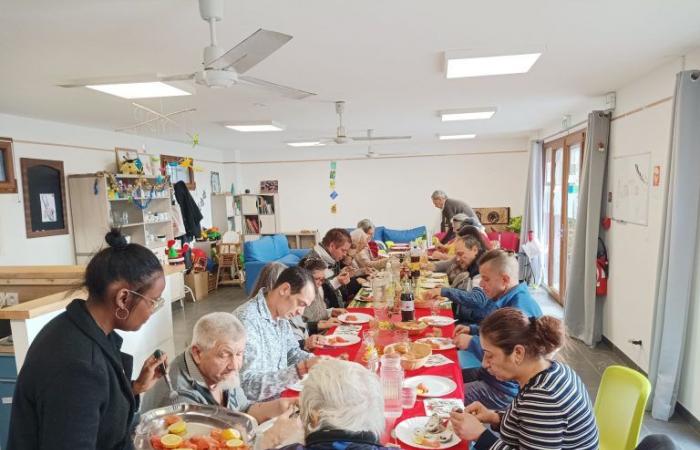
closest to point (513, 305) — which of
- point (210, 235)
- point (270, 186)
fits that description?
point (210, 235)

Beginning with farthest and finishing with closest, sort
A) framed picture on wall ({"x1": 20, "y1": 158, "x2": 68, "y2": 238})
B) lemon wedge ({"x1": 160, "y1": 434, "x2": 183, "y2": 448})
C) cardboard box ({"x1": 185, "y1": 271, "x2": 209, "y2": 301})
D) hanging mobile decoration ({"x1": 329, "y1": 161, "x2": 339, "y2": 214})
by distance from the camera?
1. hanging mobile decoration ({"x1": 329, "y1": 161, "x2": 339, "y2": 214})
2. cardboard box ({"x1": 185, "y1": 271, "x2": 209, "y2": 301})
3. framed picture on wall ({"x1": 20, "y1": 158, "x2": 68, "y2": 238})
4. lemon wedge ({"x1": 160, "y1": 434, "x2": 183, "y2": 448})

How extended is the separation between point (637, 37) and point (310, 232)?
6.71m

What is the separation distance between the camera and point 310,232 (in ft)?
28.2

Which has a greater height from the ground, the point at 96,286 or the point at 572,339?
the point at 96,286

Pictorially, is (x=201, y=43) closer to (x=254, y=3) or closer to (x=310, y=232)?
(x=254, y=3)

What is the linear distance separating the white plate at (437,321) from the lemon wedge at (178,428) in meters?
1.66

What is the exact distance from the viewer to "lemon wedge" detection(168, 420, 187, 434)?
1.30 metres

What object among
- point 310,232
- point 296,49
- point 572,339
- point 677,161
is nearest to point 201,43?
Answer: point 296,49

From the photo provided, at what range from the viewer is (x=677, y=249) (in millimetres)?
2779

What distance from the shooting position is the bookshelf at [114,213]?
5.05 m

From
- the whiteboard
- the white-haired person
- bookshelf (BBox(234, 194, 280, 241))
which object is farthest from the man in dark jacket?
the white-haired person

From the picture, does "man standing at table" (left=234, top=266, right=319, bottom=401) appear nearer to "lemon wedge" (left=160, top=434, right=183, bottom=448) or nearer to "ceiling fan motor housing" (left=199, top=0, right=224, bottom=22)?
"lemon wedge" (left=160, top=434, right=183, bottom=448)

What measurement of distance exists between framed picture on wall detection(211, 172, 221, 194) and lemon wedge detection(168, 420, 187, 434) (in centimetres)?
741

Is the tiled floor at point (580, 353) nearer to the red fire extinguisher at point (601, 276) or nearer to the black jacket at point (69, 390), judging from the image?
the red fire extinguisher at point (601, 276)
